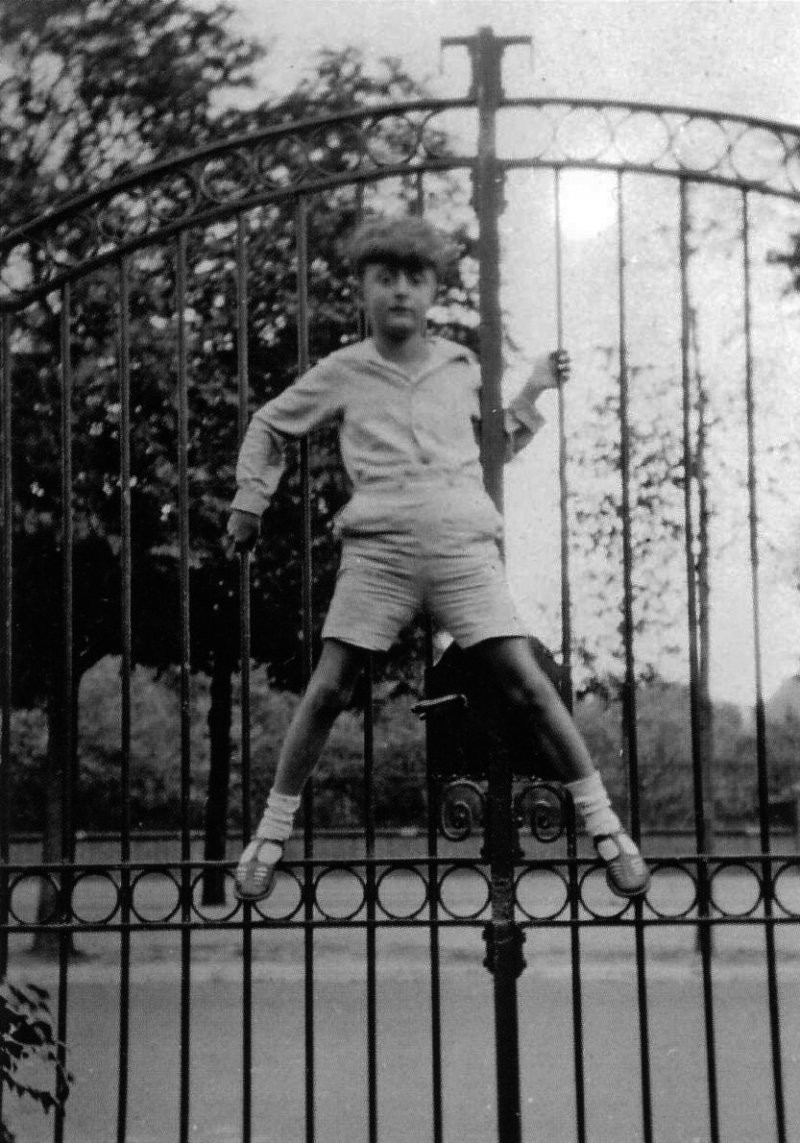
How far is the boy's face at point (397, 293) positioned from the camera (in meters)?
3.81

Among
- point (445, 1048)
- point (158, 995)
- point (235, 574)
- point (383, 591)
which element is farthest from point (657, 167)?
point (158, 995)

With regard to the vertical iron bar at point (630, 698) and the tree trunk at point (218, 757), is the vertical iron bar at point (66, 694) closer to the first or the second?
the vertical iron bar at point (630, 698)

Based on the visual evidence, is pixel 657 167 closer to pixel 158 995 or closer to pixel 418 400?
pixel 418 400

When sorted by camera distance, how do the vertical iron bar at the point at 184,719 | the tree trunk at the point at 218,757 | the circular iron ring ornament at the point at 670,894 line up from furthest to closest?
1. the circular iron ring ornament at the point at 670,894
2. the tree trunk at the point at 218,757
3. the vertical iron bar at the point at 184,719

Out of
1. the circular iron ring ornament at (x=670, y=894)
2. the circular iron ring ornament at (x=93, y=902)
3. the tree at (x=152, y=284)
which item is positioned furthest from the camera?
the circular iron ring ornament at (x=670, y=894)

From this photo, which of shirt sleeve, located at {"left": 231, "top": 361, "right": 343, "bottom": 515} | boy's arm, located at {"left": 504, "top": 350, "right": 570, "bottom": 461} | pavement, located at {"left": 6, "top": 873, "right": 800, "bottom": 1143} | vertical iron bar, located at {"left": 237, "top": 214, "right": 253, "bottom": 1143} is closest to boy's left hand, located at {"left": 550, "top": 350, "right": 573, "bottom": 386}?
boy's arm, located at {"left": 504, "top": 350, "right": 570, "bottom": 461}

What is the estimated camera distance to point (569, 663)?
4152mm

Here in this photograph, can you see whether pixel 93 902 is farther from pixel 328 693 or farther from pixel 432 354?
pixel 432 354

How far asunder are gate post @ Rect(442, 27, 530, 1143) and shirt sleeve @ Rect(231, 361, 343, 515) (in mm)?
471

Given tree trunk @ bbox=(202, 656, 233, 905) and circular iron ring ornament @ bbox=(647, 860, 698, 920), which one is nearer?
tree trunk @ bbox=(202, 656, 233, 905)

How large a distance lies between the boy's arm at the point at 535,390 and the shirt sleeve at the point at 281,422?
0.52 metres

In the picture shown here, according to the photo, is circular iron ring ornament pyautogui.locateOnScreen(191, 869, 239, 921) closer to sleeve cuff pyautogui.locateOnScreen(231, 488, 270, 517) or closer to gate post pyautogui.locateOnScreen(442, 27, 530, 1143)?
gate post pyautogui.locateOnScreen(442, 27, 530, 1143)

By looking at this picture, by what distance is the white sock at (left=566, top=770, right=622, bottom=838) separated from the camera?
3.68 meters

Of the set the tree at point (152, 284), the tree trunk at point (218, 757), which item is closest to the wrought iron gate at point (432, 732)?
the tree at point (152, 284)
